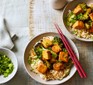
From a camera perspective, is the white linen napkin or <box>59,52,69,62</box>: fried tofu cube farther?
the white linen napkin

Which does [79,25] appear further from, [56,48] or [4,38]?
[4,38]

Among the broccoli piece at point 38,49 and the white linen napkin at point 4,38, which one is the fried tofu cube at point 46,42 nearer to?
the broccoli piece at point 38,49

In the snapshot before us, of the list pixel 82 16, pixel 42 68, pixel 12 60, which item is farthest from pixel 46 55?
pixel 82 16

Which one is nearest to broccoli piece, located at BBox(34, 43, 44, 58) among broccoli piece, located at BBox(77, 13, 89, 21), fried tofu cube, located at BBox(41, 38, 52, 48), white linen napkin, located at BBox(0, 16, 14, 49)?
fried tofu cube, located at BBox(41, 38, 52, 48)

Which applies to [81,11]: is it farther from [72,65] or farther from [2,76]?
[2,76]

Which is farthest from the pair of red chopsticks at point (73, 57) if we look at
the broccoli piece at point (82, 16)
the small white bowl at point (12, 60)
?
the small white bowl at point (12, 60)

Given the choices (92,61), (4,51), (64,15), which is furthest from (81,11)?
(4,51)

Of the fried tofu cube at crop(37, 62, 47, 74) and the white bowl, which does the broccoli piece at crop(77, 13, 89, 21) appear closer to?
the white bowl
